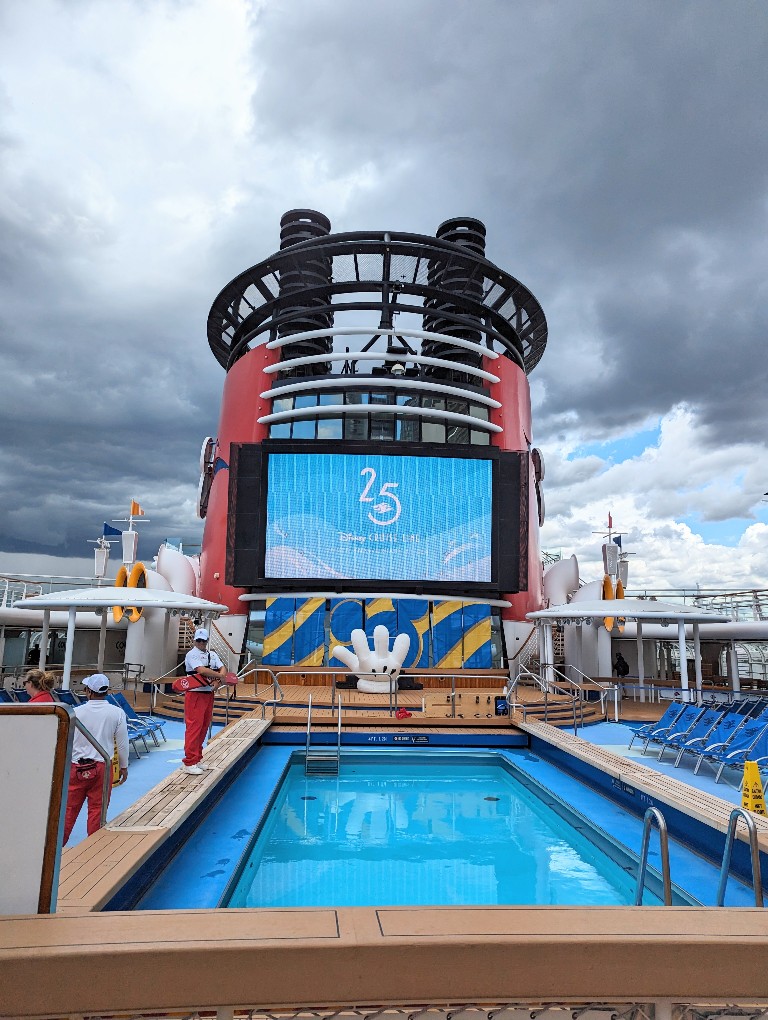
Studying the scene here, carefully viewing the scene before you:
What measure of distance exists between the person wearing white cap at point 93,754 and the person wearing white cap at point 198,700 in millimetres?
1457

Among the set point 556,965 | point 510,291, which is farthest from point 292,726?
point 510,291

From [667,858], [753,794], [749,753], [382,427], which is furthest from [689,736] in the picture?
[382,427]

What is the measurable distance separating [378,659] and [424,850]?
10.1 metres

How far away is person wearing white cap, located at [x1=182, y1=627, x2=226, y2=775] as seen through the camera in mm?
7668

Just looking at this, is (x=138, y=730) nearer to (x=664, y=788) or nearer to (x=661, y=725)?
(x=664, y=788)

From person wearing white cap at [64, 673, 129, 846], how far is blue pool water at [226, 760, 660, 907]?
173 cm

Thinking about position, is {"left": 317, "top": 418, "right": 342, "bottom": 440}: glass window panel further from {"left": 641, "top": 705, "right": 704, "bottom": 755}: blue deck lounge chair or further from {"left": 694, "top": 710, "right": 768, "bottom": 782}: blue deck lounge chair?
{"left": 694, "top": 710, "right": 768, "bottom": 782}: blue deck lounge chair

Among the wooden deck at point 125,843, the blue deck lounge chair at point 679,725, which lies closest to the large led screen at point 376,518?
the blue deck lounge chair at point 679,725

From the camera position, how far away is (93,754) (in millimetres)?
5617

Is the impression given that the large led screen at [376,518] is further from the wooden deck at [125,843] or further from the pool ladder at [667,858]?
the pool ladder at [667,858]

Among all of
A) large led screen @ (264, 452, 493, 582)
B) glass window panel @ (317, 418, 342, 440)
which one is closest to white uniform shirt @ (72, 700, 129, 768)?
large led screen @ (264, 452, 493, 582)

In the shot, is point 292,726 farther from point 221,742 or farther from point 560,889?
point 560,889

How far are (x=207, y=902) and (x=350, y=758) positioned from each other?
7254mm

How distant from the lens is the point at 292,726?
1418 cm
